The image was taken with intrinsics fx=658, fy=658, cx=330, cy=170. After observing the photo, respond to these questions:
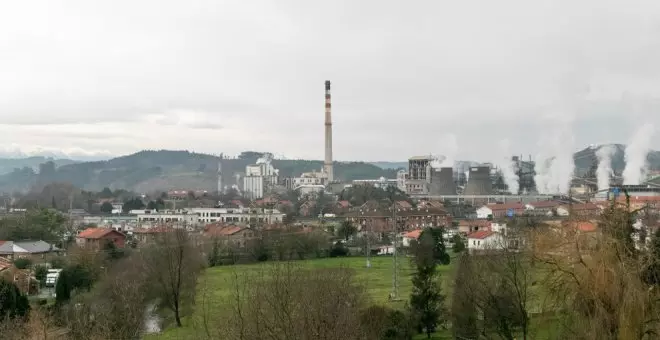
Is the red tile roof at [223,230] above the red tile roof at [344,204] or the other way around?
the other way around

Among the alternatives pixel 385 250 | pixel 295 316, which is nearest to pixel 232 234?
pixel 385 250

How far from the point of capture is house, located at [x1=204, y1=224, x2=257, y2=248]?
33.2 m

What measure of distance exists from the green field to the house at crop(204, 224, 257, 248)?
134 inches

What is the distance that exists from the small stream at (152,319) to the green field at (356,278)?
1.49 feet

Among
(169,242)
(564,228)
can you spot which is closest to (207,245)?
(169,242)

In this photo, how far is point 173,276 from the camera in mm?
17188

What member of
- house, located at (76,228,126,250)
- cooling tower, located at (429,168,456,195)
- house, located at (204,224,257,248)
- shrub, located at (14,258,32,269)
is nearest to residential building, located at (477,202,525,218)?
house, located at (204,224,257,248)

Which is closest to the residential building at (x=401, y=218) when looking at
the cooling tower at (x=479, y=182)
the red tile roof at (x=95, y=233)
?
the red tile roof at (x=95, y=233)

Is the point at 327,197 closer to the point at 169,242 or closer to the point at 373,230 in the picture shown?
the point at 373,230

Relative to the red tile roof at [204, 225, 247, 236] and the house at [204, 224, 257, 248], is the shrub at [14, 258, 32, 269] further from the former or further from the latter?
the red tile roof at [204, 225, 247, 236]

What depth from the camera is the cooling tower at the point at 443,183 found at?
72188 millimetres

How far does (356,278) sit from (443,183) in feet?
172

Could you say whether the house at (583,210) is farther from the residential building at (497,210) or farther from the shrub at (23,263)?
the shrub at (23,263)

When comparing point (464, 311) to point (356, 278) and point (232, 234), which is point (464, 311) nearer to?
point (356, 278)
